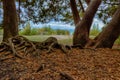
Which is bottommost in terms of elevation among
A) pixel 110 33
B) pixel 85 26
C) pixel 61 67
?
pixel 61 67

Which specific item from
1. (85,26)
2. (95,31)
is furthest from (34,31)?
(85,26)

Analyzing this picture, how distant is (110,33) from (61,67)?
9.30 ft

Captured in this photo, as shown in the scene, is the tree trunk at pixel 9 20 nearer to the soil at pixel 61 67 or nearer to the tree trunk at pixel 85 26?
the tree trunk at pixel 85 26

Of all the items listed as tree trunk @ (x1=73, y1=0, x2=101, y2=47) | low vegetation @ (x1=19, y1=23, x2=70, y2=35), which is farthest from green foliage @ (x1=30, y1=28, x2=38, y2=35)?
tree trunk @ (x1=73, y1=0, x2=101, y2=47)

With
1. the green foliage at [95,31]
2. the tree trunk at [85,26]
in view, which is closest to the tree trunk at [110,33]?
the tree trunk at [85,26]

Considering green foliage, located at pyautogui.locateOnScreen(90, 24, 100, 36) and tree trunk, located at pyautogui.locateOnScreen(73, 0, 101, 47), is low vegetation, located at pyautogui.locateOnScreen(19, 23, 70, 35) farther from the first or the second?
tree trunk, located at pyautogui.locateOnScreen(73, 0, 101, 47)

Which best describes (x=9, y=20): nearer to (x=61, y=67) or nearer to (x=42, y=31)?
(x=61, y=67)

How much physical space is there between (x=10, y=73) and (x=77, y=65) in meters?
1.16

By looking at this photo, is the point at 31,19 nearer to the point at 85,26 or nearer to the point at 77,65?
the point at 85,26

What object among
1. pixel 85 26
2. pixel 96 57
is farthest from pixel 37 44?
pixel 85 26

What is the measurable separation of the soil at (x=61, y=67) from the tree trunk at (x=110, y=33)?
1.49 meters

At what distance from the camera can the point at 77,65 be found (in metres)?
4.70

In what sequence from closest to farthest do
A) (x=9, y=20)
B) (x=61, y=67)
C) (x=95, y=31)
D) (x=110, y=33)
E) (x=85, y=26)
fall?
(x=61, y=67)
(x=110, y=33)
(x=85, y=26)
(x=9, y=20)
(x=95, y=31)

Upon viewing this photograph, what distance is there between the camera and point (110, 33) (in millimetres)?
7000
